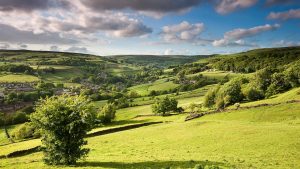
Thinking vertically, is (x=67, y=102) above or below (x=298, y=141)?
above

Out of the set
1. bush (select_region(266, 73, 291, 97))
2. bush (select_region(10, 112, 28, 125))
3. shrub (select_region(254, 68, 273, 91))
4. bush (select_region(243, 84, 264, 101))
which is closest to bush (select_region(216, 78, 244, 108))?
bush (select_region(243, 84, 264, 101))

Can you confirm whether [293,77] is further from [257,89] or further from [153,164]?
[153,164]

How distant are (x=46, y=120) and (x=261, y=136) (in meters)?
33.3

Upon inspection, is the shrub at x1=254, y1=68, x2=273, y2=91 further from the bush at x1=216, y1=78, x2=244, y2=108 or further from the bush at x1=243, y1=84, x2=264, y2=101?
the bush at x1=216, y1=78, x2=244, y2=108

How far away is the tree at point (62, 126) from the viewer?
36219 mm

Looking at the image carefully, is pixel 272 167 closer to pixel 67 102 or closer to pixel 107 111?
pixel 67 102

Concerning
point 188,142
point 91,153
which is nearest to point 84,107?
point 91,153

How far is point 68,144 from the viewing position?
36688 mm

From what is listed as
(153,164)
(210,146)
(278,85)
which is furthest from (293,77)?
(153,164)

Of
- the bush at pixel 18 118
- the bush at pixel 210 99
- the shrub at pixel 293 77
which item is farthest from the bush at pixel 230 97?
the bush at pixel 18 118

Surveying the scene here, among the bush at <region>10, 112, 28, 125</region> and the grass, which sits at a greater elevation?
the grass

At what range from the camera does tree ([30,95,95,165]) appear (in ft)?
119

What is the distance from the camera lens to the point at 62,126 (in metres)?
36.2

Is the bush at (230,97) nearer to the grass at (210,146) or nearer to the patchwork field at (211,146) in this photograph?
the patchwork field at (211,146)
